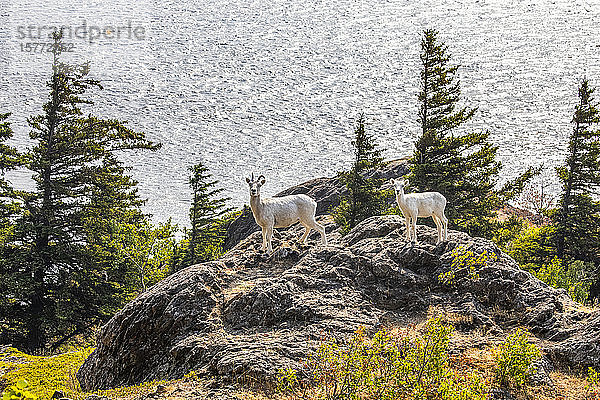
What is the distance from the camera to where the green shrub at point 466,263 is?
1124 centimetres

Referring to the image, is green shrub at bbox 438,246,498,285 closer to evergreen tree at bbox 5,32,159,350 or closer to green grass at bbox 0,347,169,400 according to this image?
green grass at bbox 0,347,169,400

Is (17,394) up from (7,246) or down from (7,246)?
up

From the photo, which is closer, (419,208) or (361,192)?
(419,208)

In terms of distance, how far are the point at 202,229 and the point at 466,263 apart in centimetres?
2408

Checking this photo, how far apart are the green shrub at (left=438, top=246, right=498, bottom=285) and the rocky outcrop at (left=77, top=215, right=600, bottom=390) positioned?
13 centimetres

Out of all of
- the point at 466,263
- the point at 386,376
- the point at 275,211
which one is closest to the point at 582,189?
the point at 466,263

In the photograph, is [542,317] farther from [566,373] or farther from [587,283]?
[587,283]

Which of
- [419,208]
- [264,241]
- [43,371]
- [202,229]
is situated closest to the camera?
[43,371]

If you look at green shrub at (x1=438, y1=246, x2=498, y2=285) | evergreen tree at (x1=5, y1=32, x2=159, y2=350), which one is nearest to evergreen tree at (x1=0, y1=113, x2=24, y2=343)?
evergreen tree at (x1=5, y1=32, x2=159, y2=350)

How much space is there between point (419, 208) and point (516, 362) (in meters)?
4.86

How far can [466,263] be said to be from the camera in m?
11.4

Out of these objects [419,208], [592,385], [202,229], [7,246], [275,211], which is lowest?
[202,229]

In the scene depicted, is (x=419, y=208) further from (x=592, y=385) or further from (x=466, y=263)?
(x=592, y=385)

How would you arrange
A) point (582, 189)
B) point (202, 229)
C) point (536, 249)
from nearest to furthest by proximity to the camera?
point (582, 189)
point (536, 249)
point (202, 229)
